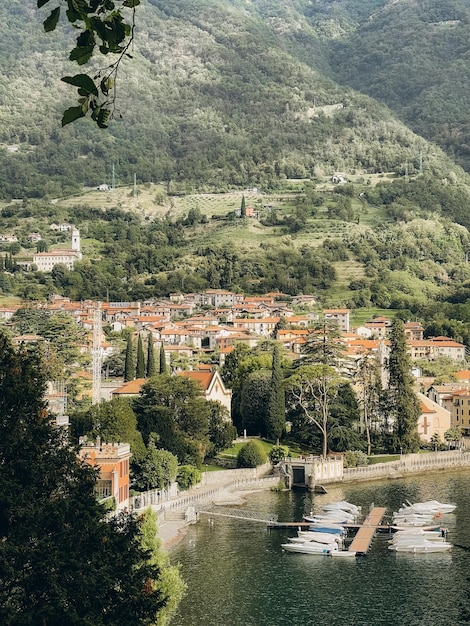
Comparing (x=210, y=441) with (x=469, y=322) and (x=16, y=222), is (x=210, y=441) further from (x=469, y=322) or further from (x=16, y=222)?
(x=16, y=222)

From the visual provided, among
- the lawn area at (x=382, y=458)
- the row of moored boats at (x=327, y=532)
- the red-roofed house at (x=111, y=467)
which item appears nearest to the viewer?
the red-roofed house at (x=111, y=467)

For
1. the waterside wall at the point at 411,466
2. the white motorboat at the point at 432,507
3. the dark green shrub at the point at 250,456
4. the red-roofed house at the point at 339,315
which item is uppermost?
the red-roofed house at the point at 339,315

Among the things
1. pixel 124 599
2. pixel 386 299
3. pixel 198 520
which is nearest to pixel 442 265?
pixel 386 299

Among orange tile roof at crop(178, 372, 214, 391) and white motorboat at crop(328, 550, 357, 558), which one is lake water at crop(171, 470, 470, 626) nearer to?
white motorboat at crop(328, 550, 357, 558)

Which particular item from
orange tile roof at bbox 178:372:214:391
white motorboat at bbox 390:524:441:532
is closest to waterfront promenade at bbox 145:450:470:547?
orange tile roof at bbox 178:372:214:391

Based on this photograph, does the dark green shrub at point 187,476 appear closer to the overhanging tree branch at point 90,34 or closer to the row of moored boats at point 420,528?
the row of moored boats at point 420,528

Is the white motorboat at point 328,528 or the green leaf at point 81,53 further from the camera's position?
the white motorboat at point 328,528

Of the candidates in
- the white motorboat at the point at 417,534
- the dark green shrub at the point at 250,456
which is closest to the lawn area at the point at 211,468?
the dark green shrub at the point at 250,456
